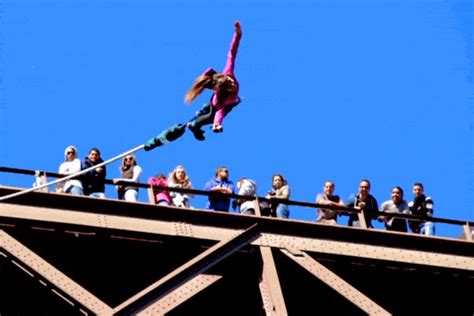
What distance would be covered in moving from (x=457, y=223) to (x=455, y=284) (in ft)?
3.19

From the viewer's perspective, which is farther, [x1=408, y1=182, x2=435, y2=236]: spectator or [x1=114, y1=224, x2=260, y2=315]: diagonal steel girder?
[x1=408, y1=182, x2=435, y2=236]: spectator

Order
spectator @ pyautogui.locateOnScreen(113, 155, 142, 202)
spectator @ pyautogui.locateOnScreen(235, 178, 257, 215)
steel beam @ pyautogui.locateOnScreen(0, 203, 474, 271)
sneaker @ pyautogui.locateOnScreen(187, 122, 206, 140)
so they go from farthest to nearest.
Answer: spectator @ pyautogui.locateOnScreen(235, 178, 257, 215) → spectator @ pyautogui.locateOnScreen(113, 155, 142, 202) → steel beam @ pyautogui.locateOnScreen(0, 203, 474, 271) → sneaker @ pyautogui.locateOnScreen(187, 122, 206, 140)

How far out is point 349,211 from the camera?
23.7 m

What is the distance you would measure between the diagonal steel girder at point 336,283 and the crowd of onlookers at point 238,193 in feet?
3.21

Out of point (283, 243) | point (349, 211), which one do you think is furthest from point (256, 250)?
point (349, 211)

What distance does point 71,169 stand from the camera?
2336 centimetres

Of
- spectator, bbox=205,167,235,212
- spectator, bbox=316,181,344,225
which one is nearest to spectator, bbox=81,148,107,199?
spectator, bbox=205,167,235,212

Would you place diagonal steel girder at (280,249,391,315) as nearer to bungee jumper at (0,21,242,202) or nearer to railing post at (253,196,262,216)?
railing post at (253,196,262,216)

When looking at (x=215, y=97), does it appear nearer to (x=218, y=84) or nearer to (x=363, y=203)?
(x=218, y=84)

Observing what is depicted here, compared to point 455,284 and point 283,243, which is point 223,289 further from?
point 455,284

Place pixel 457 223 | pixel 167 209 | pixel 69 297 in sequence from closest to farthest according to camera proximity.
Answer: pixel 69 297 < pixel 167 209 < pixel 457 223

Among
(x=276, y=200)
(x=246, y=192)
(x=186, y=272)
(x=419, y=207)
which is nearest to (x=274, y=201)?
(x=276, y=200)

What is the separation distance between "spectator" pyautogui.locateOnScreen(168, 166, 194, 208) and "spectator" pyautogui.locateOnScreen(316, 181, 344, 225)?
6.58ft

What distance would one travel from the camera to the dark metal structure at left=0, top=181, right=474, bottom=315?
21359 mm
